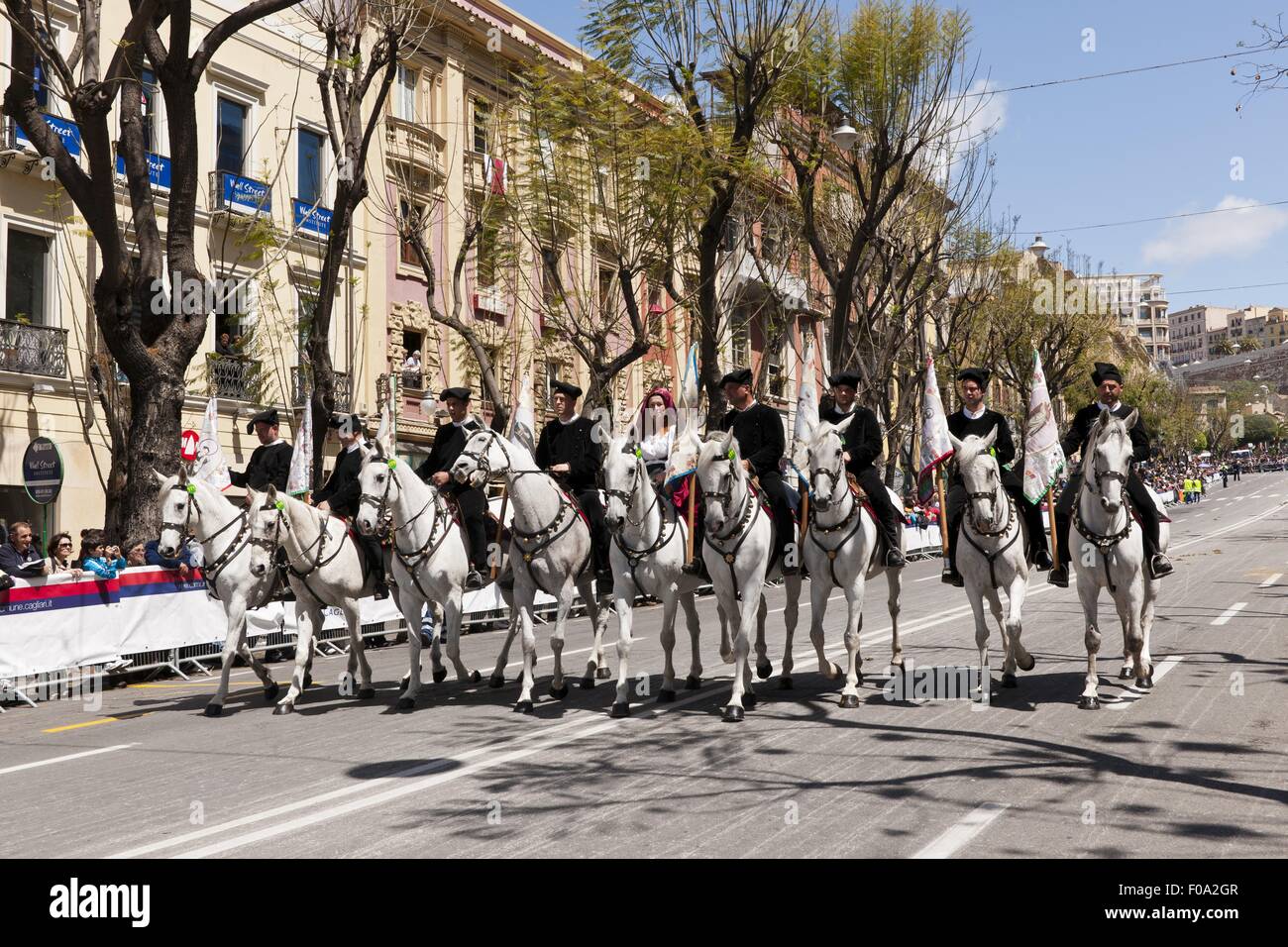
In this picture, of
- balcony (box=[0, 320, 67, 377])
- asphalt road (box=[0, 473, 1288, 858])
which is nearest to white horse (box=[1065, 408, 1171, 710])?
asphalt road (box=[0, 473, 1288, 858])

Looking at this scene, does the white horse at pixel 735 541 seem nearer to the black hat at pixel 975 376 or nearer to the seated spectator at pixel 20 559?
the black hat at pixel 975 376

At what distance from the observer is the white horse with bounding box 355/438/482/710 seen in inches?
414

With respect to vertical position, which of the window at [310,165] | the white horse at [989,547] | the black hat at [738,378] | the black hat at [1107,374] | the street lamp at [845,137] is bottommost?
the white horse at [989,547]

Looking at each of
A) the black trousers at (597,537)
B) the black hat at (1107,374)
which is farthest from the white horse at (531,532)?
the black hat at (1107,374)

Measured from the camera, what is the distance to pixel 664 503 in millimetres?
10391

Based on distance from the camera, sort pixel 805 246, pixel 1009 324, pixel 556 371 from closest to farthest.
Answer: pixel 805 246
pixel 556 371
pixel 1009 324

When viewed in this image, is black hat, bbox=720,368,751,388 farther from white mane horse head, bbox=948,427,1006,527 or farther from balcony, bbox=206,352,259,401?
balcony, bbox=206,352,259,401

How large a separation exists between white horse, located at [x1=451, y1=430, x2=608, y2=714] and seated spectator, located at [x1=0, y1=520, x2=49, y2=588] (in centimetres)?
643

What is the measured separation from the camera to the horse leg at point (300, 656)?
35.9 ft

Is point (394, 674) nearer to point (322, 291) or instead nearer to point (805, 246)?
point (322, 291)

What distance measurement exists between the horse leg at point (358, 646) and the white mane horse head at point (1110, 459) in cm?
701

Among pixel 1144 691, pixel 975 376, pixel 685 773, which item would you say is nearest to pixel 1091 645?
pixel 1144 691
